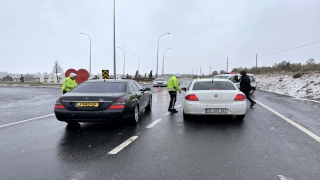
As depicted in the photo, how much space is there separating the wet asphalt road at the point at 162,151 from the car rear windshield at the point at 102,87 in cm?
98

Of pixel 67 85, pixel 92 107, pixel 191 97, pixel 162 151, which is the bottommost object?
pixel 162 151

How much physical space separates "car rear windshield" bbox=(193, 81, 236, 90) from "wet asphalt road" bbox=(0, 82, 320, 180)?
117 centimetres

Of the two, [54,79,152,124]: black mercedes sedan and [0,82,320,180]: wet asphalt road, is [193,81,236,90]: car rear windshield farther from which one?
[54,79,152,124]: black mercedes sedan

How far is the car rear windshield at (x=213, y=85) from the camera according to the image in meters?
8.15

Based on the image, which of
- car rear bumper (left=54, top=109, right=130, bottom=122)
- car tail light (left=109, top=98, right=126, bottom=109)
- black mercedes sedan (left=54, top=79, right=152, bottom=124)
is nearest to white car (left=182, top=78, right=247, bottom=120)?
black mercedes sedan (left=54, top=79, right=152, bottom=124)

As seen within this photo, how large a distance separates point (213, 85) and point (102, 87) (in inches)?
136

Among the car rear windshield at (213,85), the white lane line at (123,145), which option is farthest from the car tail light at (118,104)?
the car rear windshield at (213,85)

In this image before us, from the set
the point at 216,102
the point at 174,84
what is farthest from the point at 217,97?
the point at 174,84

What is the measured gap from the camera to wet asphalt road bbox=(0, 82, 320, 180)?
12.3 ft

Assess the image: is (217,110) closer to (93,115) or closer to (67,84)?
(93,115)

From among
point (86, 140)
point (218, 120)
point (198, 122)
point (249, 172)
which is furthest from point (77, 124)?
point (249, 172)

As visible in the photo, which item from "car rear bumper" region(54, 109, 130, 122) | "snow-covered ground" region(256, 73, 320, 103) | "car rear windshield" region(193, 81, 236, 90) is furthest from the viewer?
"snow-covered ground" region(256, 73, 320, 103)

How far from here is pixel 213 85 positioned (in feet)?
27.2

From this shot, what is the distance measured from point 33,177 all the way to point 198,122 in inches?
201
